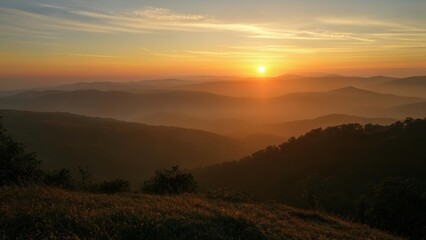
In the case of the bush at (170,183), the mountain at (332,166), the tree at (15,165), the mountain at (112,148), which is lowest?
the mountain at (112,148)

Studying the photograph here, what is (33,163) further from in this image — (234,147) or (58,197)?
(234,147)

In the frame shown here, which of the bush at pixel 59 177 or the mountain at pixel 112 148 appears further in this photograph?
the mountain at pixel 112 148

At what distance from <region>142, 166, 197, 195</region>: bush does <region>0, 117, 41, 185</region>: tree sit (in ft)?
32.0

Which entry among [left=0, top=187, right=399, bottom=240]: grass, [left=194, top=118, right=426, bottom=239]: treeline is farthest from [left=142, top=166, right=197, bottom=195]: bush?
[left=0, top=187, right=399, bottom=240]: grass

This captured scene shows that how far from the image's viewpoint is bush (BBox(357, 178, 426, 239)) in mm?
27891

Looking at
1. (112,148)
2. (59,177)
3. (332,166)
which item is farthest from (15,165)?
(112,148)

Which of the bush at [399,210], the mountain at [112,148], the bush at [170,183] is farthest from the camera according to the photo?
the mountain at [112,148]

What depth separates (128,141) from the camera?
175 metres

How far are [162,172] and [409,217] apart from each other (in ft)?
73.1

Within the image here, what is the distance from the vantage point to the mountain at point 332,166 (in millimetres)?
73000

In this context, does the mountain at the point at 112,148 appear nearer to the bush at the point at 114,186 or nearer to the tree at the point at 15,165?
the bush at the point at 114,186

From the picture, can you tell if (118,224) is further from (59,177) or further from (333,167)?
(333,167)

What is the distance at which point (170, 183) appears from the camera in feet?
118

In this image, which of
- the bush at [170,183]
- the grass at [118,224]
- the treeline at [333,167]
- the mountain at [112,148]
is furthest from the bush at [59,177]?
the mountain at [112,148]
